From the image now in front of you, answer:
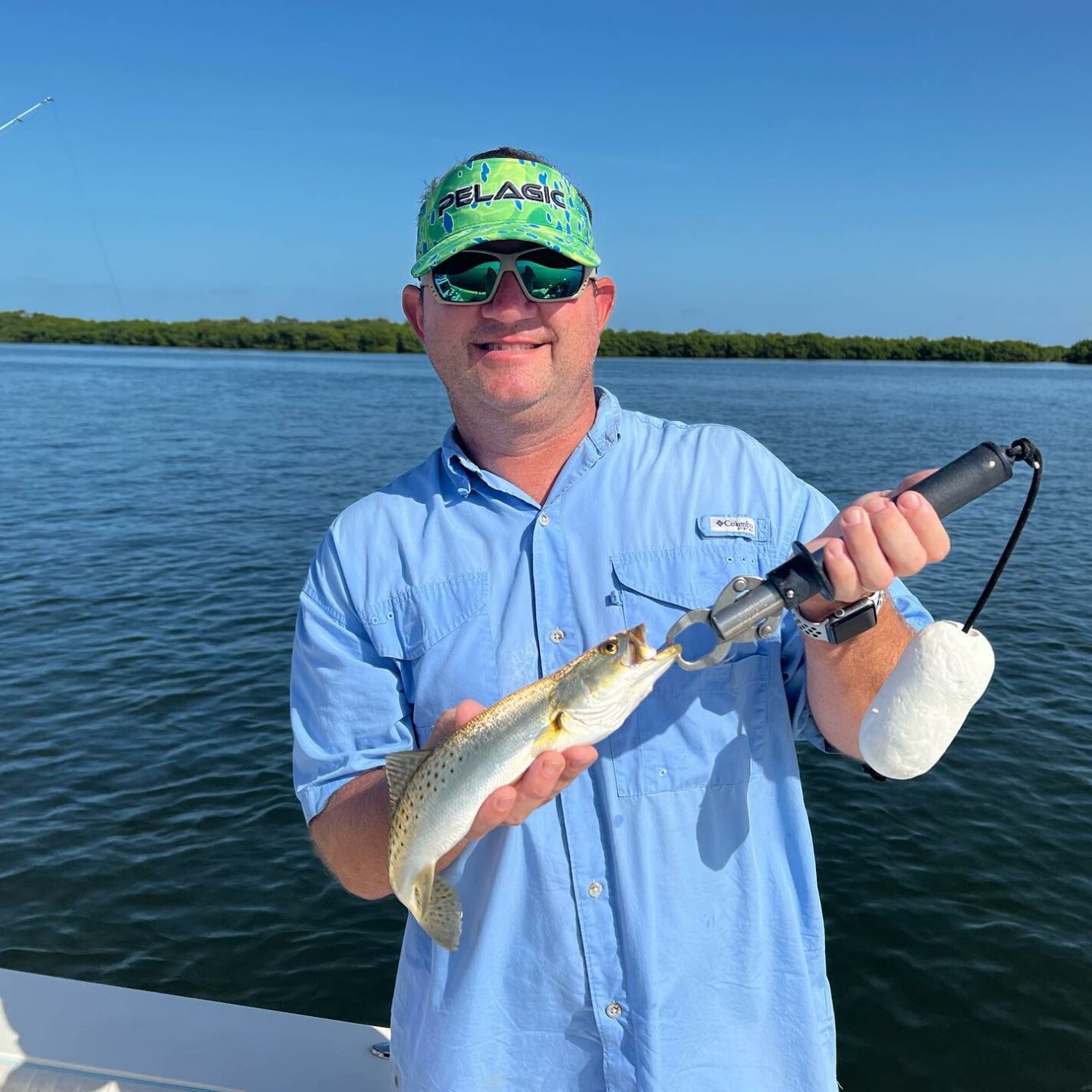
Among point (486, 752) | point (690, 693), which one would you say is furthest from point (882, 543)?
point (486, 752)

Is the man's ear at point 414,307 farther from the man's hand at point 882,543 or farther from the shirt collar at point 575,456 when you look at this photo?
the man's hand at point 882,543

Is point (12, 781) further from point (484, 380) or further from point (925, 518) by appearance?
point (925, 518)

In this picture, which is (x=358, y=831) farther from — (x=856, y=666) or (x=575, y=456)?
(x=856, y=666)

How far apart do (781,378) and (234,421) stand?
57020 mm

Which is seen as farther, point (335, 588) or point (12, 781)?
point (12, 781)

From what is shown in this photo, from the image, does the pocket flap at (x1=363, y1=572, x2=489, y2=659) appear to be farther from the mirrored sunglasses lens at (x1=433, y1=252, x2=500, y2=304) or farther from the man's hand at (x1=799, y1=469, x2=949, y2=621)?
the man's hand at (x1=799, y1=469, x2=949, y2=621)

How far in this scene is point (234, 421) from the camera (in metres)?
42.8

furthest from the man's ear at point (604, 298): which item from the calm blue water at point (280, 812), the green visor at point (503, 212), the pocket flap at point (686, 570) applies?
the calm blue water at point (280, 812)

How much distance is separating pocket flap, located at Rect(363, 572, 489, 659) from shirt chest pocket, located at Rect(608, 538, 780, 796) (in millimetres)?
427

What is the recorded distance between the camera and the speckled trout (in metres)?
2.30

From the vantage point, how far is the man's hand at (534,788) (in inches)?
86.8

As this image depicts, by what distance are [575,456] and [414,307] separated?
32.4 inches

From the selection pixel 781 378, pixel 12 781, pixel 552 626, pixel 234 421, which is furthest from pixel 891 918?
pixel 781 378

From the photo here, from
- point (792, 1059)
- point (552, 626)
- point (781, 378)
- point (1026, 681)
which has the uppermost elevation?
point (552, 626)
